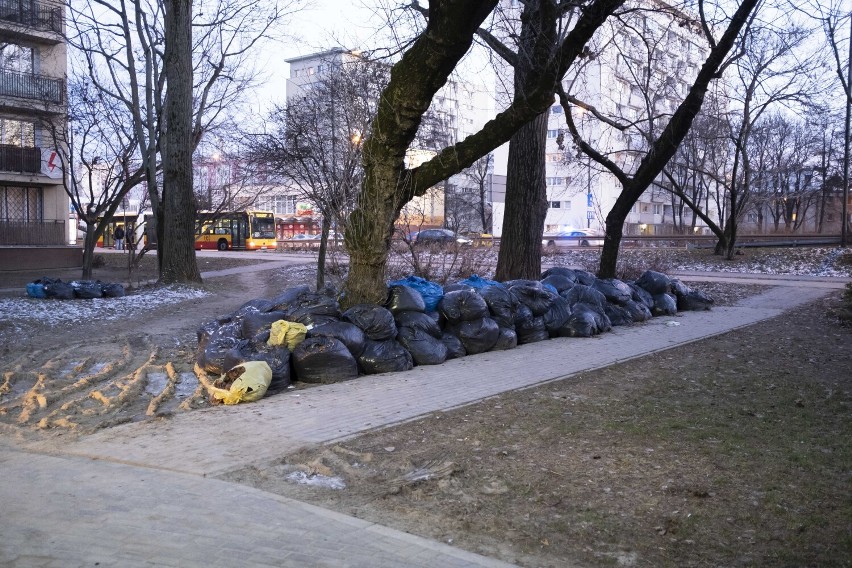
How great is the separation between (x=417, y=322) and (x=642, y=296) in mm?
6183

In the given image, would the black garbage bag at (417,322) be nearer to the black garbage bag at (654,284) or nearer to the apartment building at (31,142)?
the black garbage bag at (654,284)

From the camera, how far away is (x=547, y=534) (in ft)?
13.1

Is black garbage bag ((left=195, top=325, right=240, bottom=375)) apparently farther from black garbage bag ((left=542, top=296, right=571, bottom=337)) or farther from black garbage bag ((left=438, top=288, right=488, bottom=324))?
black garbage bag ((left=542, top=296, right=571, bottom=337))

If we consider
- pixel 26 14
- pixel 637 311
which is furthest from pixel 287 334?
pixel 26 14

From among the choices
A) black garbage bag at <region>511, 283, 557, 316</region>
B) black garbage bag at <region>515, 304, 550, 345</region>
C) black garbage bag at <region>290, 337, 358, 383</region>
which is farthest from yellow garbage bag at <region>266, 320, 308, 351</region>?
black garbage bag at <region>511, 283, 557, 316</region>

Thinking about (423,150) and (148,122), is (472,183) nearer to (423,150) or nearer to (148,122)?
(423,150)

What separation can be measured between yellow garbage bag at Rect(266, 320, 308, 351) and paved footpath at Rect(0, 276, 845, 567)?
825mm

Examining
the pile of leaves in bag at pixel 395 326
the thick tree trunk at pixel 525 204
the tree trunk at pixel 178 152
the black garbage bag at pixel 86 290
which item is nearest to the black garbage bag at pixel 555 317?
the pile of leaves in bag at pixel 395 326

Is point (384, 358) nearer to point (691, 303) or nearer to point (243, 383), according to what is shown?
point (243, 383)

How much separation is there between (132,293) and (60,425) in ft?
35.3

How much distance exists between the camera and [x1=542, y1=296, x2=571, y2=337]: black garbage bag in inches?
432

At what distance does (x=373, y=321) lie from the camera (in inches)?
335

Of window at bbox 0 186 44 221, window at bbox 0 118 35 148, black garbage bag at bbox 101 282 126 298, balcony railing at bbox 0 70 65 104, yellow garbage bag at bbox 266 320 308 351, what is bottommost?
black garbage bag at bbox 101 282 126 298

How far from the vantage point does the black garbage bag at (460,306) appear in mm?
9508
